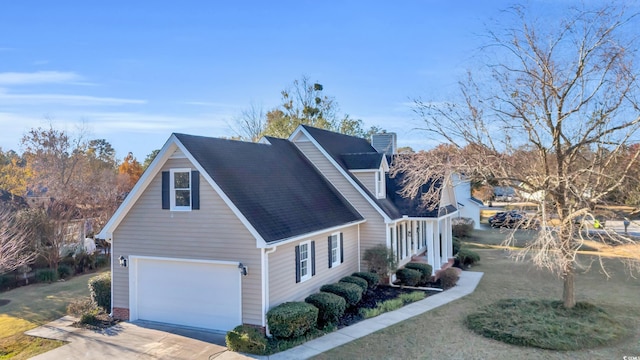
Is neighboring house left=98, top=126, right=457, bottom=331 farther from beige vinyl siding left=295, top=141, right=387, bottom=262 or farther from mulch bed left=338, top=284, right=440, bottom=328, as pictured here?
beige vinyl siding left=295, top=141, right=387, bottom=262

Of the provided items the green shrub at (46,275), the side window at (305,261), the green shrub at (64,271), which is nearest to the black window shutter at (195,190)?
the side window at (305,261)

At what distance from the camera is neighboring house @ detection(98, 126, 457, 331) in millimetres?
12109

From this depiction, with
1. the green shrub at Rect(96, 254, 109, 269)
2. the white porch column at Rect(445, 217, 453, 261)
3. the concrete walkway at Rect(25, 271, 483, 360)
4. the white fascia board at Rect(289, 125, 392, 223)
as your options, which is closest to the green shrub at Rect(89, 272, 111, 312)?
the concrete walkway at Rect(25, 271, 483, 360)

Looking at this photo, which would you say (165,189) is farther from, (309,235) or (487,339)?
(487,339)

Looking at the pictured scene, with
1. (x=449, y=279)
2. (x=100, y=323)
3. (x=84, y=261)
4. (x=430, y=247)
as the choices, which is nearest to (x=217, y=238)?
(x=100, y=323)

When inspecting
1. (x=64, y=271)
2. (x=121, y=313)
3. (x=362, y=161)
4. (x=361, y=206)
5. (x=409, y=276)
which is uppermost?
(x=362, y=161)

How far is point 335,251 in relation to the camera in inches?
654

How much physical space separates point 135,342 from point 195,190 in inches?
183

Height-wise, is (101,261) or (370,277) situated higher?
(370,277)

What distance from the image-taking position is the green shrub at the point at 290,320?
37.5 feet

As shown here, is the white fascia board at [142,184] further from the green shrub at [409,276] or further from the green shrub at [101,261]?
the green shrub at [101,261]

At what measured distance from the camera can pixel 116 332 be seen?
12.6 m

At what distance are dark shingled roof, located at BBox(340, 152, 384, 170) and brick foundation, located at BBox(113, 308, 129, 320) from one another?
36.6 feet

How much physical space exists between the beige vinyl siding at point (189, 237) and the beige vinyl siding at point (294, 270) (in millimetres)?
656
